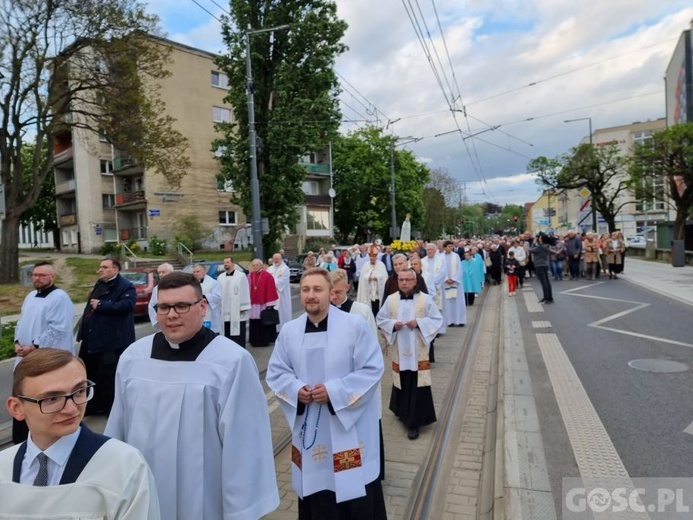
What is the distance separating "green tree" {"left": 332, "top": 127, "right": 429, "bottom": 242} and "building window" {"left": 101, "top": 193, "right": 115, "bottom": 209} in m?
19.8

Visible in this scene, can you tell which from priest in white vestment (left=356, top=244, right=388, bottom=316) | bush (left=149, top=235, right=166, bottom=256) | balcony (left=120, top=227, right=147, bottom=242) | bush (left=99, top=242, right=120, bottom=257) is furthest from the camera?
balcony (left=120, top=227, right=147, bottom=242)

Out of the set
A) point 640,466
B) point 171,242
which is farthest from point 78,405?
point 171,242

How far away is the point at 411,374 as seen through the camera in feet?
18.1

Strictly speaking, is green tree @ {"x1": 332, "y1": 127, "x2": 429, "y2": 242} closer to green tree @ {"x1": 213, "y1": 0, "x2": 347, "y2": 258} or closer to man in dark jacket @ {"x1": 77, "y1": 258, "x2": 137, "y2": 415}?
green tree @ {"x1": 213, "y1": 0, "x2": 347, "y2": 258}

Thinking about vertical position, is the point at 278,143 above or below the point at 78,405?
above

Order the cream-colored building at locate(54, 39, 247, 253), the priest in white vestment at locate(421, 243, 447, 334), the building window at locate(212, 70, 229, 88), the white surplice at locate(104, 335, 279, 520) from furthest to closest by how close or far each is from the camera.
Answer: the building window at locate(212, 70, 229, 88), the cream-colored building at locate(54, 39, 247, 253), the priest in white vestment at locate(421, 243, 447, 334), the white surplice at locate(104, 335, 279, 520)

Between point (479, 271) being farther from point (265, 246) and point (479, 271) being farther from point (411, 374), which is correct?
point (265, 246)

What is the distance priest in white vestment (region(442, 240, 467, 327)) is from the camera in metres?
12.1

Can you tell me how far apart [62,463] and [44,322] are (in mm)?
4173

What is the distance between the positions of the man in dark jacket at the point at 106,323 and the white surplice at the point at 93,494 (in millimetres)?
4407

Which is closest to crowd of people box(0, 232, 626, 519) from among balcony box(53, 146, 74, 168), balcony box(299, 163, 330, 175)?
balcony box(53, 146, 74, 168)

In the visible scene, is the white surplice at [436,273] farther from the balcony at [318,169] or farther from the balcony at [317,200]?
the balcony at [318,169]

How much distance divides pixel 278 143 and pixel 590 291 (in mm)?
15007

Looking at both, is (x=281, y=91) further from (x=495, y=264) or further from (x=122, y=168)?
(x=122, y=168)
